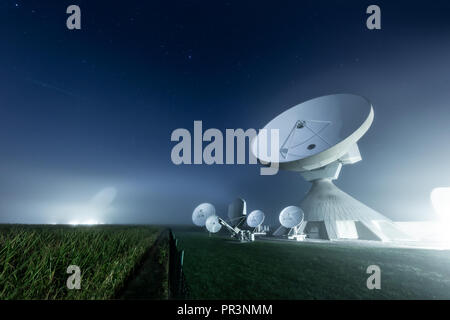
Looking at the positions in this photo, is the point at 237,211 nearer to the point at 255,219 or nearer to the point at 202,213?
the point at 255,219

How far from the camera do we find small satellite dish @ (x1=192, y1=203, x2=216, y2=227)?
2551 cm

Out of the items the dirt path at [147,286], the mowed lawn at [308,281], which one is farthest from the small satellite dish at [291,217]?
the dirt path at [147,286]

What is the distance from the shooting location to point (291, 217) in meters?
23.0

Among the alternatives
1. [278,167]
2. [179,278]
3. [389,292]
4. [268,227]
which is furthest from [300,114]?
[268,227]

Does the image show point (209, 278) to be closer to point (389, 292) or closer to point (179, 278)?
point (179, 278)

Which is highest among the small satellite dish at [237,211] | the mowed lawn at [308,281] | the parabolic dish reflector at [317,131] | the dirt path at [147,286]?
the parabolic dish reflector at [317,131]

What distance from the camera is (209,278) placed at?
7.44m

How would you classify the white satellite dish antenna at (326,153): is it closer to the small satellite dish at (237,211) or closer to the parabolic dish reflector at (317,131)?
the parabolic dish reflector at (317,131)

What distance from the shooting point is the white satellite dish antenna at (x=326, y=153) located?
66.7 feet

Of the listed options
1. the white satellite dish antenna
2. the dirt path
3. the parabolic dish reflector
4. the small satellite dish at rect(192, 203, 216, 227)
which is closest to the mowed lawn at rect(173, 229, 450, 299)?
the dirt path

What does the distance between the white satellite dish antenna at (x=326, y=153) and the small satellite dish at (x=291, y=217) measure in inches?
193

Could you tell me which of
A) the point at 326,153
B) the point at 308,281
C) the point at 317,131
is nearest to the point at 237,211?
the point at 326,153

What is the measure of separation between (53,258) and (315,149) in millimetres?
21882

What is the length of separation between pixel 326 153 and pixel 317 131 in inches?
112
